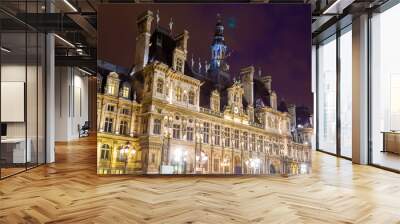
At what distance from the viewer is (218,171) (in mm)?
6219

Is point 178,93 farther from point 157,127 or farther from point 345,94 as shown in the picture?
point 345,94

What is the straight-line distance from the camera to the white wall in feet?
49.2

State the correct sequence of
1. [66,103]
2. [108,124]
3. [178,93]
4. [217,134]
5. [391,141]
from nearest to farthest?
[108,124] < [178,93] < [217,134] < [391,141] < [66,103]

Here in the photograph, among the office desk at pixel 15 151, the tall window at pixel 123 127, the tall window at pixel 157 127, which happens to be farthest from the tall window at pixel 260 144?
the office desk at pixel 15 151

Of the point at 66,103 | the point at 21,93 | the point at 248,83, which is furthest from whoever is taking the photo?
the point at 66,103

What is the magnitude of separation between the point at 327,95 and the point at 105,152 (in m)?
7.32

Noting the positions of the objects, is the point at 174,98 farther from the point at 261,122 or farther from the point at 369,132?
the point at 369,132

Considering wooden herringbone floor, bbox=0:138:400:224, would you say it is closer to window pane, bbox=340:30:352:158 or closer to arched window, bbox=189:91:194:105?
arched window, bbox=189:91:194:105

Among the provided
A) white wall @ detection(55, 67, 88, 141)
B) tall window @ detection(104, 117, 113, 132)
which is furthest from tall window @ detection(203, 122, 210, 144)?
white wall @ detection(55, 67, 88, 141)

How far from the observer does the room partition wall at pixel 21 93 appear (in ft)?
21.1

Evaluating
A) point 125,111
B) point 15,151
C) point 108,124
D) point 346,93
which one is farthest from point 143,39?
point 346,93

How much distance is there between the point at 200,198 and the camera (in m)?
4.70

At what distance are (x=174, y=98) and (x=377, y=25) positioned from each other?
4.97m

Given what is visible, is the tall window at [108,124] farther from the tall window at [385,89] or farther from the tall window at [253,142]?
the tall window at [385,89]
